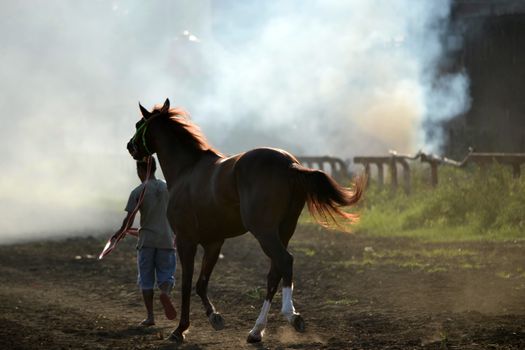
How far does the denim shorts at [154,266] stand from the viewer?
33.7 ft

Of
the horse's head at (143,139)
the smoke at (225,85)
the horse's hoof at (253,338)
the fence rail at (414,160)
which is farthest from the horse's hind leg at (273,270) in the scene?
the smoke at (225,85)

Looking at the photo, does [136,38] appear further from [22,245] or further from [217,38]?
[22,245]

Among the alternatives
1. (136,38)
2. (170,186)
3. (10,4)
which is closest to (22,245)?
A: (170,186)

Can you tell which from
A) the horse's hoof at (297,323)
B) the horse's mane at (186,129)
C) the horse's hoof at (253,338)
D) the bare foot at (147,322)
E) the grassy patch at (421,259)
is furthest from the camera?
the grassy patch at (421,259)

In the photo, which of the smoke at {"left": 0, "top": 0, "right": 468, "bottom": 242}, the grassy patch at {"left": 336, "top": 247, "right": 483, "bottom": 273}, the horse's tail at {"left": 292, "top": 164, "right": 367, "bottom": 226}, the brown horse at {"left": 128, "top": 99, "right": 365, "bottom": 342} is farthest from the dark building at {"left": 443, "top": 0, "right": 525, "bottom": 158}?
the horse's tail at {"left": 292, "top": 164, "right": 367, "bottom": 226}

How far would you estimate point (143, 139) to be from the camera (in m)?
10.4

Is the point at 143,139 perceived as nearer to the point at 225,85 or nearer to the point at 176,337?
the point at 176,337

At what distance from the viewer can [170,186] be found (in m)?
10.2

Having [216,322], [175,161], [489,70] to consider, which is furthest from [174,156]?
[489,70]

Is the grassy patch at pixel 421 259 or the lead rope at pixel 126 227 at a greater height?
the lead rope at pixel 126 227

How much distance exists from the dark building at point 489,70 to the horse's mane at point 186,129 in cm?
1563

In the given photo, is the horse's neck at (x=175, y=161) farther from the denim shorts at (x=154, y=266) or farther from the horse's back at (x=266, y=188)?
the horse's back at (x=266, y=188)

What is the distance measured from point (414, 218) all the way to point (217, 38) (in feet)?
75.5

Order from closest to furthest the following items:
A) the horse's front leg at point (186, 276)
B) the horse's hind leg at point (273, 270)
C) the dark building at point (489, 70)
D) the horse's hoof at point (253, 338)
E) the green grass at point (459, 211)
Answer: the horse's hind leg at point (273, 270), the horse's hoof at point (253, 338), the horse's front leg at point (186, 276), the green grass at point (459, 211), the dark building at point (489, 70)
